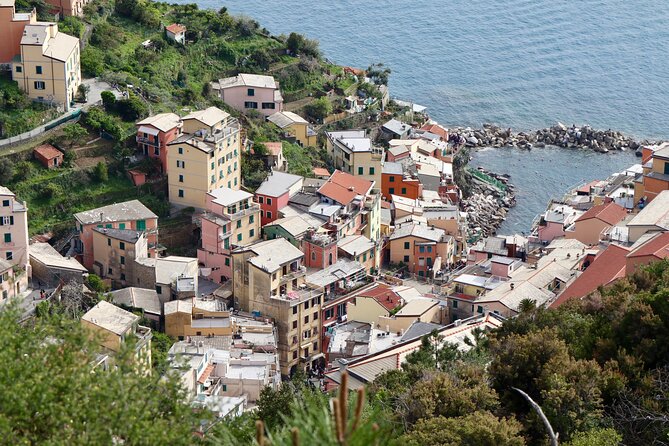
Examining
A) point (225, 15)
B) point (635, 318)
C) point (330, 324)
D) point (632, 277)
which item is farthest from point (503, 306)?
point (225, 15)

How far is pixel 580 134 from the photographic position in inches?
2282

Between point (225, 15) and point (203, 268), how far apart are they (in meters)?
20.7

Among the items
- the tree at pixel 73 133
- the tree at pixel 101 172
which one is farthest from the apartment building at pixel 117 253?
the tree at pixel 73 133

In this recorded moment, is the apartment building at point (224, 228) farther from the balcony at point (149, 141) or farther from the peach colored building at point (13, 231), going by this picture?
the peach colored building at point (13, 231)

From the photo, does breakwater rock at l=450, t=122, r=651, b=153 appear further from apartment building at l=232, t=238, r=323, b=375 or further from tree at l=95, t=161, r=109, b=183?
apartment building at l=232, t=238, r=323, b=375

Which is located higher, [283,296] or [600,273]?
[600,273]

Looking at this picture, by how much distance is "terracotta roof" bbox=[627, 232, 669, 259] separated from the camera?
30.1 m

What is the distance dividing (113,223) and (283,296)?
18.6 ft

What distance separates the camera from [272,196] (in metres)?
37.9

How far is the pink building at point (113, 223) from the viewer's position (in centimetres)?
3500

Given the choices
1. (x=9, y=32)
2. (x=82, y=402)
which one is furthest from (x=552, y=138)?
(x=82, y=402)

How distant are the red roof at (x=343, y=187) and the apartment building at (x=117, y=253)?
272 inches

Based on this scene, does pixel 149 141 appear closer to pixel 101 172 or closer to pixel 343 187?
pixel 101 172

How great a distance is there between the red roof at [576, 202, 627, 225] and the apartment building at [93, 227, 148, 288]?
15.7m
